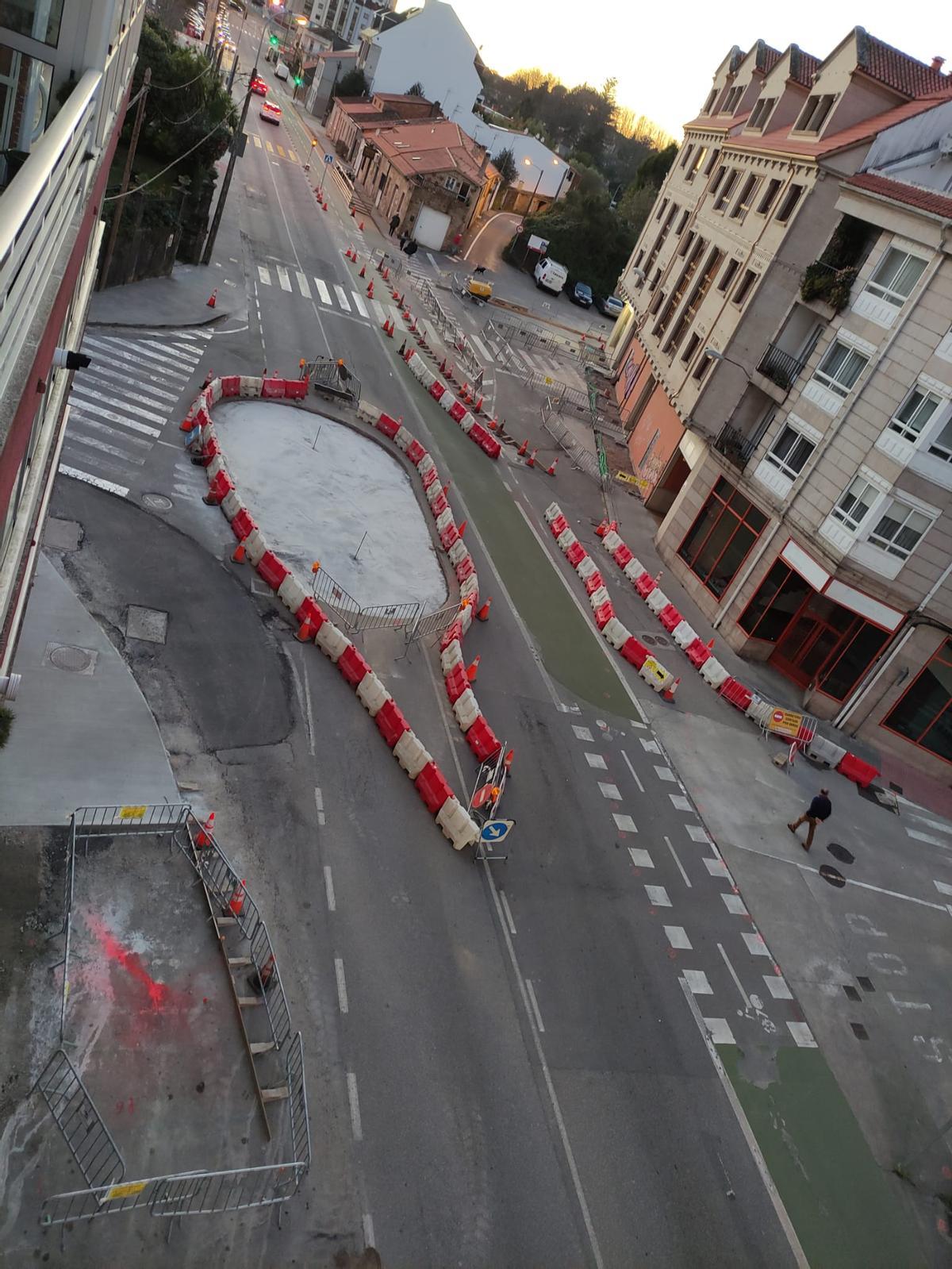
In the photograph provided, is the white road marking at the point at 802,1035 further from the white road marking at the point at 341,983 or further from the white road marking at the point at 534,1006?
the white road marking at the point at 341,983

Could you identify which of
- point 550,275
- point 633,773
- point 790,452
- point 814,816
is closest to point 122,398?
point 633,773

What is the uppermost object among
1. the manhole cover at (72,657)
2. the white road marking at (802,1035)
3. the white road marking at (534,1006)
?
the manhole cover at (72,657)

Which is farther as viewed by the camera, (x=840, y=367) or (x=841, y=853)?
(x=840, y=367)

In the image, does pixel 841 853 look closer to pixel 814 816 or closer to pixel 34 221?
pixel 814 816

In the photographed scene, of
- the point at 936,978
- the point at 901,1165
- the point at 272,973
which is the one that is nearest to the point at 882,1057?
the point at 901,1165

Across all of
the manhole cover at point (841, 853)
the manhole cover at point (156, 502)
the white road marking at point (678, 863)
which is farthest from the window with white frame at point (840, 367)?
the manhole cover at point (156, 502)

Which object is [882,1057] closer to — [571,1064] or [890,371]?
[571,1064]
